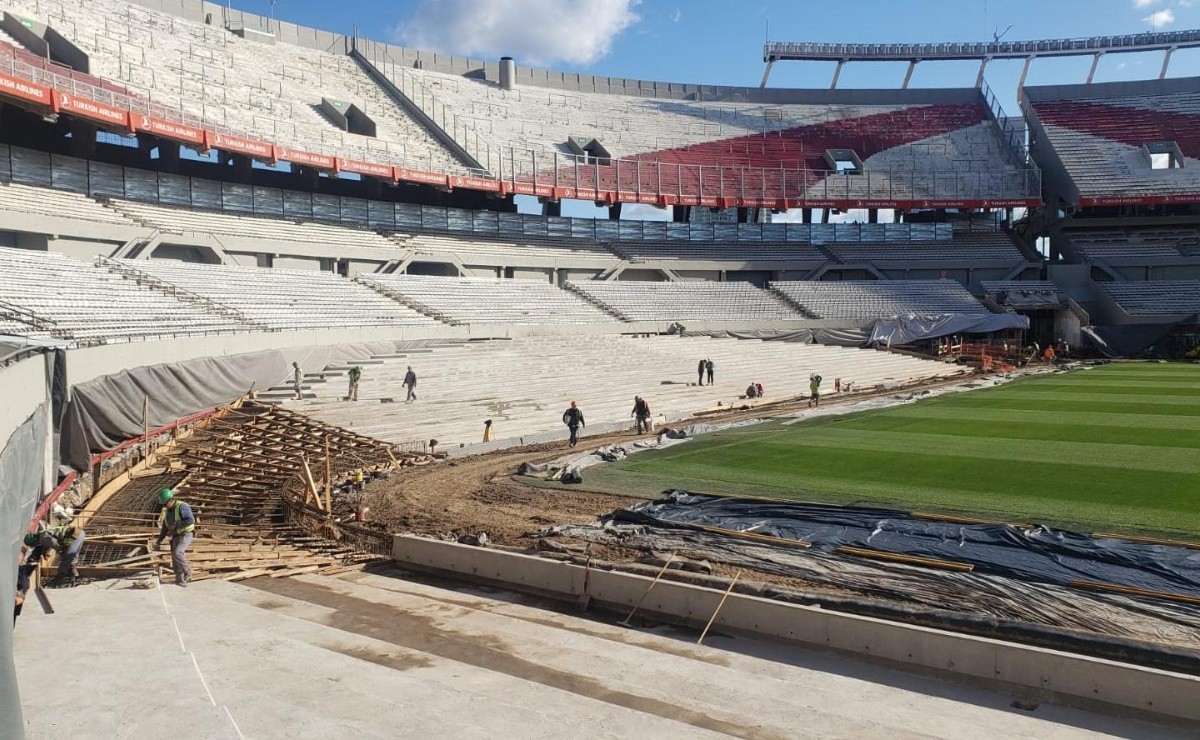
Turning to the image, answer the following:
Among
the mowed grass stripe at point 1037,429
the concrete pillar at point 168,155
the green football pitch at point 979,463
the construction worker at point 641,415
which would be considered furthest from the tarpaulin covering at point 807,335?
the concrete pillar at point 168,155

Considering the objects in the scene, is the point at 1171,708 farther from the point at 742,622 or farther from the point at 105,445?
the point at 105,445

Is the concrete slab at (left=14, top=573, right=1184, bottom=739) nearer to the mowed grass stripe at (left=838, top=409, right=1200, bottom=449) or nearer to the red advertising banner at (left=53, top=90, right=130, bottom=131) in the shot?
the mowed grass stripe at (left=838, top=409, right=1200, bottom=449)

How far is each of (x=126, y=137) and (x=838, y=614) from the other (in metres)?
35.8

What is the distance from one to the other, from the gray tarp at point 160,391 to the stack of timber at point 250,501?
30.7 inches

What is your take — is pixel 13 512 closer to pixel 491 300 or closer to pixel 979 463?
pixel 979 463

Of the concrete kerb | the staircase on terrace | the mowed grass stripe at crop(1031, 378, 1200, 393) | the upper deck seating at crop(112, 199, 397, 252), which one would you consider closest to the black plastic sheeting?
the concrete kerb

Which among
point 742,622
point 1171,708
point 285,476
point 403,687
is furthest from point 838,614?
point 285,476

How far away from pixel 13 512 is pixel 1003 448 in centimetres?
1760

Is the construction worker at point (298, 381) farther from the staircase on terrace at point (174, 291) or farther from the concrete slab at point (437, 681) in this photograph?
the concrete slab at point (437, 681)

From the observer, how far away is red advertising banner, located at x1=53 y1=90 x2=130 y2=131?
28062 millimetres

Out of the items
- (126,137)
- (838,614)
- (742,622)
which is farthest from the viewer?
(126,137)

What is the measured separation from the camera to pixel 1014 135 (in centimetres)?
6078

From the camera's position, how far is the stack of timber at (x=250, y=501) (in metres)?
11.5

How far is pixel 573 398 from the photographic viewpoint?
27469 mm
